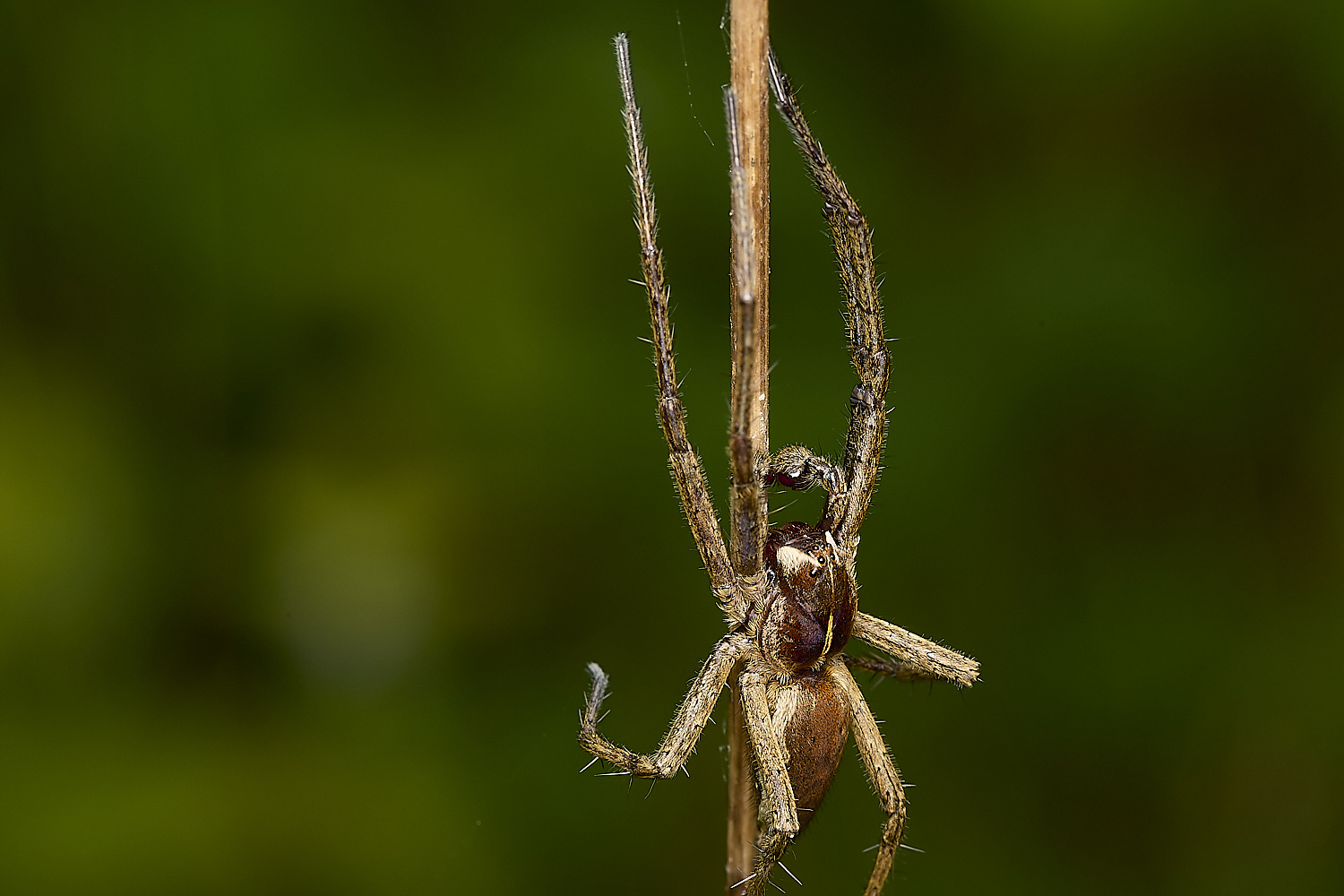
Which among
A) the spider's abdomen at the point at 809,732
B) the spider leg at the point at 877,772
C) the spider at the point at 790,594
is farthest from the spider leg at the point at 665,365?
the spider leg at the point at 877,772

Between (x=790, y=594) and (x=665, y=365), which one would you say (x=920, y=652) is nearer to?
(x=790, y=594)

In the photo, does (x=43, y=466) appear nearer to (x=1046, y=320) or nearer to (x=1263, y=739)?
(x=1046, y=320)

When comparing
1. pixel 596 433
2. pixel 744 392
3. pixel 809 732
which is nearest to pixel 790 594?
pixel 809 732

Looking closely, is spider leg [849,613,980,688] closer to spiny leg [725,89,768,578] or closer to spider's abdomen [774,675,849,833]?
spider's abdomen [774,675,849,833]

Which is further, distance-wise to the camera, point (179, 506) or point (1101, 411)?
point (1101, 411)

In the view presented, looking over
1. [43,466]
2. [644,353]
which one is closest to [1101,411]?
[644,353]

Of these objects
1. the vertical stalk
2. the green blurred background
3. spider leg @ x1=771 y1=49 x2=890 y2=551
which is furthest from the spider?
the green blurred background
